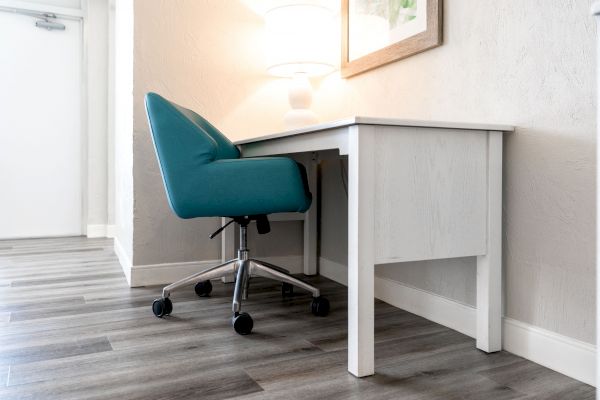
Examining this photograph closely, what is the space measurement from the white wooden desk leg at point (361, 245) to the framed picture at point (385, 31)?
668 millimetres

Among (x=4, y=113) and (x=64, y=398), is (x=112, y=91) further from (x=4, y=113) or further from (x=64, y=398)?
(x=64, y=398)

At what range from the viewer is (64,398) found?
1140 millimetres

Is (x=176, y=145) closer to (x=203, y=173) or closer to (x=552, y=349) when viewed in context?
(x=203, y=173)

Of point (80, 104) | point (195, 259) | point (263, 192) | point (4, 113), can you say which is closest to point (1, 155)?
point (4, 113)

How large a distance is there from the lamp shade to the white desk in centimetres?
85

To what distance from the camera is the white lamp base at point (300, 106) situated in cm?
231

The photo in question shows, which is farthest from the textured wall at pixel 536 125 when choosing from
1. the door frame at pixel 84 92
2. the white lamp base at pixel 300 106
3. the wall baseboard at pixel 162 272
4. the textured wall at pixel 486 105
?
the door frame at pixel 84 92

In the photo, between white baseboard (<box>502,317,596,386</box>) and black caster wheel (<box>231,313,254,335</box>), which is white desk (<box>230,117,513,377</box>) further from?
black caster wheel (<box>231,313,254,335</box>)

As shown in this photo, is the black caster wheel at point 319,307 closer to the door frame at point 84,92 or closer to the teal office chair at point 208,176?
the teal office chair at point 208,176

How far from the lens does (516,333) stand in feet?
4.75

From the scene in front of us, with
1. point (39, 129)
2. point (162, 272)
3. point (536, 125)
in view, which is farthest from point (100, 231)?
point (536, 125)

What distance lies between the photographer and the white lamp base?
7.58 feet

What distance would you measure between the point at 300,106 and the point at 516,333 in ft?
4.56

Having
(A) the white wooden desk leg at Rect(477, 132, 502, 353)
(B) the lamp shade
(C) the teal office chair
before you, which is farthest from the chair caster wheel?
(B) the lamp shade
